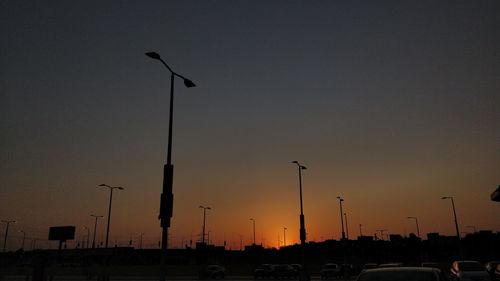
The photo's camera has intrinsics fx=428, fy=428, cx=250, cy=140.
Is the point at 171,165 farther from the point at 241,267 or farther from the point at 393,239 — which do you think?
the point at 393,239

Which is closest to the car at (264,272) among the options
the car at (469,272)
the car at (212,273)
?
the car at (212,273)

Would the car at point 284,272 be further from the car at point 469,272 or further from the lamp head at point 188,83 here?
the lamp head at point 188,83

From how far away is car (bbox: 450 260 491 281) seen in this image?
79.8ft

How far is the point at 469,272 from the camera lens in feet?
81.9

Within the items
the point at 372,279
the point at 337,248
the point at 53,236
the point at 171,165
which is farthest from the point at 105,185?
the point at 337,248

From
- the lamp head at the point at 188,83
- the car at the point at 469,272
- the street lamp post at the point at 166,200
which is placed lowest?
the car at the point at 469,272

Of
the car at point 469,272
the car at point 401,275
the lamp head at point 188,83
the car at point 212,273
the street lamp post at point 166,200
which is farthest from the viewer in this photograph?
the car at point 212,273

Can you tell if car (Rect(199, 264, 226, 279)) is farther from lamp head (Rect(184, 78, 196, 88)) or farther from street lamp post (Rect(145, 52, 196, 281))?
street lamp post (Rect(145, 52, 196, 281))

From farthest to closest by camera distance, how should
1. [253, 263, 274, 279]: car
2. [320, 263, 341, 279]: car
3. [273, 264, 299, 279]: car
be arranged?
1. [253, 263, 274, 279]: car
2. [273, 264, 299, 279]: car
3. [320, 263, 341, 279]: car

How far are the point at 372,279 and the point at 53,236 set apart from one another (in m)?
55.7

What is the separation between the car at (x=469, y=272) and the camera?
24312mm

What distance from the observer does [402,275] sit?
6.92 meters

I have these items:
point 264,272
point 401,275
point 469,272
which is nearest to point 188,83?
point 401,275

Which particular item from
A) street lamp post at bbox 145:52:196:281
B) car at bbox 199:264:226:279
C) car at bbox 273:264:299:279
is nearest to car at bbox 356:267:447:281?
street lamp post at bbox 145:52:196:281
